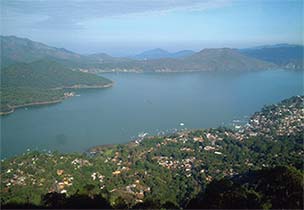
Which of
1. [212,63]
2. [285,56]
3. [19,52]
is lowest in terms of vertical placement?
[212,63]

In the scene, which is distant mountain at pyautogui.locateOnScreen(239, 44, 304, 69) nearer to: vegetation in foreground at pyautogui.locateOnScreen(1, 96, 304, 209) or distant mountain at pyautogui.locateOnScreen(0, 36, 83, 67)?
distant mountain at pyautogui.locateOnScreen(0, 36, 83, 67)

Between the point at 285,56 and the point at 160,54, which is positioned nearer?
the point at 285,56

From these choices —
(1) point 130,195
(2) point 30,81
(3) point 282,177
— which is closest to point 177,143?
(1) point 130,195

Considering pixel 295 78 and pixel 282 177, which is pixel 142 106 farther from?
pixel 295 78

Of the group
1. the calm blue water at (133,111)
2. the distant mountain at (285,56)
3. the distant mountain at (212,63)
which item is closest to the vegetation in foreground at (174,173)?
the calm blue water at (133,111)

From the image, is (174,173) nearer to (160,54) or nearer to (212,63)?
(212,63)

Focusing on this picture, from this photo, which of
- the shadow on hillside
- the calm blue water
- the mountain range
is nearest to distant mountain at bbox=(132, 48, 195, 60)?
the mountain range

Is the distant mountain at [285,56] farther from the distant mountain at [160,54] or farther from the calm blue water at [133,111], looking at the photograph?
the distant mountain at [160,54]

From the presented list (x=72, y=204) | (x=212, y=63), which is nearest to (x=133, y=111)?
(x=72, y=204)
